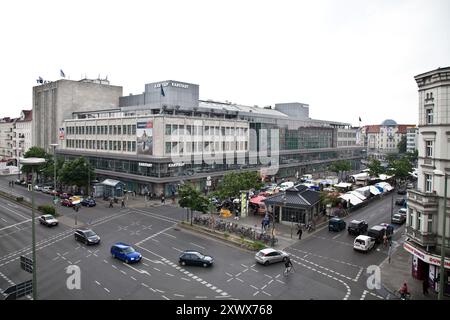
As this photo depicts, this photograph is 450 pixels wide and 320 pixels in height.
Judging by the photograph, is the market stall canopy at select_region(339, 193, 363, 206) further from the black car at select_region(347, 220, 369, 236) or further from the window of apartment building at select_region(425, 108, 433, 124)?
the window of apartment building at select_region(425, 108, 433, 124)

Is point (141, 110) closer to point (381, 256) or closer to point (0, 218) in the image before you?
point (0, 218)

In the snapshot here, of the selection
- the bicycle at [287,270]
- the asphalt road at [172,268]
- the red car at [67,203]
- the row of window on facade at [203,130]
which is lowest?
the asphalt road at [172,268]

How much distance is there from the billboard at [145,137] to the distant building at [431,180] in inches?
1973

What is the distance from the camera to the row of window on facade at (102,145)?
74.5m

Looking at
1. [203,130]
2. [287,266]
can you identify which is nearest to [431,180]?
[287,266]

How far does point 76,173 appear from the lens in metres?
66.9

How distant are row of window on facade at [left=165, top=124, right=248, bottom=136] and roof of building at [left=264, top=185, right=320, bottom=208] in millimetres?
28445

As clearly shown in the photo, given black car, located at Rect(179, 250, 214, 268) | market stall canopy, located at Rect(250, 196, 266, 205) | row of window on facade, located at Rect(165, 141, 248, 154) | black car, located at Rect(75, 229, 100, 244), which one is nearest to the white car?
black car, located at Rect(179, 250, 214, 268)

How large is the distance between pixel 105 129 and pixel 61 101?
2639 centimetres

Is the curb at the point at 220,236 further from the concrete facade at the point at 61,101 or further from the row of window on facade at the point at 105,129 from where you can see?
the concrete facade at the point at 61,101

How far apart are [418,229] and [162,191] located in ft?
161

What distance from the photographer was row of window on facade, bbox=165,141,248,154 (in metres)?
70.0

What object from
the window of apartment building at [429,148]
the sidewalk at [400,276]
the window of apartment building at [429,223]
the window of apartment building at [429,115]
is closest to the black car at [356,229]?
the sidewalk at [400,276]
